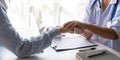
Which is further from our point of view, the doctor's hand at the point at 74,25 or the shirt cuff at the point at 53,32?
the doctor's hand at the point at 74,25

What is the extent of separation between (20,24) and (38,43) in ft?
2.98

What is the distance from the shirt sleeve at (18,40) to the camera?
2.86ft

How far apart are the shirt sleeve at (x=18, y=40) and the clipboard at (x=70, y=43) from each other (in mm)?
122

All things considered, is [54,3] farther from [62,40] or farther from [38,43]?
[38,43]

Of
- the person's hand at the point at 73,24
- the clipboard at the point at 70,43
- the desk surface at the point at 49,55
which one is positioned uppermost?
the person's hand at the point at 73,24

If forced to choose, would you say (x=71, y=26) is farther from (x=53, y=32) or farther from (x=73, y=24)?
(x=53, y=32)

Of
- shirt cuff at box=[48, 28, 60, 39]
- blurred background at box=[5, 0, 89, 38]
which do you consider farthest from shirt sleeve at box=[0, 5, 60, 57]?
blurred background at box=[5, 0, 89, 38]

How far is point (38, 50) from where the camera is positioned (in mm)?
1010

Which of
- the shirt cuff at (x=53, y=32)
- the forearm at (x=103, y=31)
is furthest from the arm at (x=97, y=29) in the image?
the shirt cuff at (x=53, y=32)

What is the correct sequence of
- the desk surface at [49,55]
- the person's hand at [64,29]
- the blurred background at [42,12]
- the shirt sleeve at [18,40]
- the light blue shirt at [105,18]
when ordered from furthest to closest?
1. the blurred background at [42,12]
2. the light blue shirt at [105,18]
3. the person's hand at [64,29]
4. the desk surface at [49,55]
5. the shirt sleeve at [18,40]

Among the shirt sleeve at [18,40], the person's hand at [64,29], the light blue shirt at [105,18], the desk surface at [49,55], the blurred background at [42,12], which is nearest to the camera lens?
the shirt sleeve at [18,40]

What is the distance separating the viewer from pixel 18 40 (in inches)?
36.1

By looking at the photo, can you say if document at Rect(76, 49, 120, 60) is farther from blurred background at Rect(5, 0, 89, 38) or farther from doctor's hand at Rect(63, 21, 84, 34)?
blurred background at Rect(5, 0, 89, 38)

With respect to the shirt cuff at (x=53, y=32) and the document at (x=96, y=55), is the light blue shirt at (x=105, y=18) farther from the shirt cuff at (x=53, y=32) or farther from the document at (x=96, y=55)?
the shirt cuff at (x=53, y=32)
